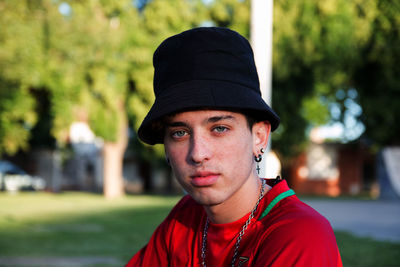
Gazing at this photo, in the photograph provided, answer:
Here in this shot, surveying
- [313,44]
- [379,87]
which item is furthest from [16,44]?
[379,87]

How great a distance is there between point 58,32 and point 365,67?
1481 cm

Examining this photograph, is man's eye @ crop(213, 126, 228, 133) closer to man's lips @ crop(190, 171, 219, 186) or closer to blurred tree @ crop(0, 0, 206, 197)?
man's lips @ crop(190, 171, 219, 186)

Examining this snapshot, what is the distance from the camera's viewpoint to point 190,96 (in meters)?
1.88

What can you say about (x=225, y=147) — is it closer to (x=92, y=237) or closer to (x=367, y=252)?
(x=367, y=252)

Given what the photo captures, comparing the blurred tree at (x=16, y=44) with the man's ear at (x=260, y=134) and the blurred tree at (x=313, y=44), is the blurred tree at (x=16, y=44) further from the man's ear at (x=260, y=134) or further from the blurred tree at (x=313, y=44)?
the man's ear at (x=260, y=134)

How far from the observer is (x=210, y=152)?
1965 millimetres

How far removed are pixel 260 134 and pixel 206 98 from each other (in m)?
0.40

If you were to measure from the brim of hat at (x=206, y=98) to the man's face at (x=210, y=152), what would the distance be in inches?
2.2

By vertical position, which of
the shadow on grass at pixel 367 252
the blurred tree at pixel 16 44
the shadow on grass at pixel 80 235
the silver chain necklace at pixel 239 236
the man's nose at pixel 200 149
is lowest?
the shadow on grass at pixel 80 235

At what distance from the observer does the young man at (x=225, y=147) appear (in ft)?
6.03

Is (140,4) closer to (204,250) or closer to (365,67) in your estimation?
(365,67)

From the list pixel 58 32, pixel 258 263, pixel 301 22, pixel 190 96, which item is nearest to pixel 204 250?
pixel 258 263

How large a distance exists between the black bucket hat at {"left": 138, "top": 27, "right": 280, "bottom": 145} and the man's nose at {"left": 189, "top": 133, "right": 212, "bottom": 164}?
0.12 m

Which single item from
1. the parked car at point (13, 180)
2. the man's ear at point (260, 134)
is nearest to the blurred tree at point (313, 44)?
the parked car at point (13, 180)
